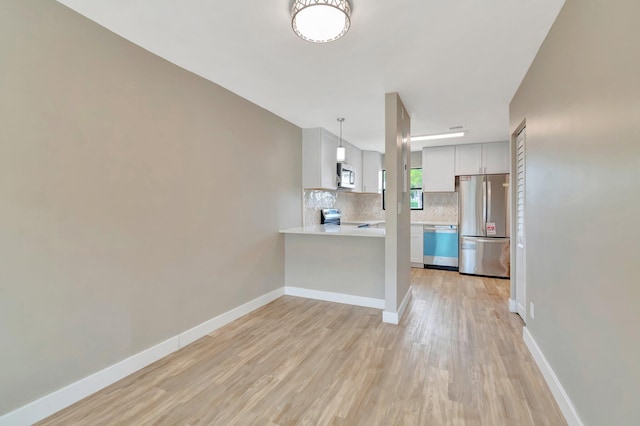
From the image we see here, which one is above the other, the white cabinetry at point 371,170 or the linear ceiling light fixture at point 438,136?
the linear ceiling light fixture at point 438,136

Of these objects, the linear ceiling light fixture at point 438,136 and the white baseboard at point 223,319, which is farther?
the linear ceiling light fixture at point 438,136

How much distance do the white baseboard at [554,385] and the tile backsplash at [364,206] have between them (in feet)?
10.4

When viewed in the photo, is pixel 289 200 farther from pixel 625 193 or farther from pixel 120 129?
pixel 625 193

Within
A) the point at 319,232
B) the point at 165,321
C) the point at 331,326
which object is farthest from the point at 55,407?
the point at 319,232

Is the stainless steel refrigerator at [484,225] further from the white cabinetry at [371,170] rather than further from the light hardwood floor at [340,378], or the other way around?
the light hardwood floor at [340,378]

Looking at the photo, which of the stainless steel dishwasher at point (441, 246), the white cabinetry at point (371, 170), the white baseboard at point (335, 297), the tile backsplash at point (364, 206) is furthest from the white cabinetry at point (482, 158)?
the white baseboard at point (335, 297)

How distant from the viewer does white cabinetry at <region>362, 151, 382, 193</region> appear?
6.33 meters

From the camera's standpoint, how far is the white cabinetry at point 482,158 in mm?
5277

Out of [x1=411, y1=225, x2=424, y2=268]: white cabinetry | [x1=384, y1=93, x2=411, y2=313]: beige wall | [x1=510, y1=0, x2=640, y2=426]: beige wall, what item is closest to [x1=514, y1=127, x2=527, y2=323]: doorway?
[x1=510, y1=0, x2=640, y2=426]: beige wall

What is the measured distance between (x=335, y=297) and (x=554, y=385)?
235cm

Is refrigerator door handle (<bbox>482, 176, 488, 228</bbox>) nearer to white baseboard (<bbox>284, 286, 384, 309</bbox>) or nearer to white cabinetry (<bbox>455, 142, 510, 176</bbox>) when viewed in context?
white cabinetry (<bbox>455, 142, 510, 176</bbox>)

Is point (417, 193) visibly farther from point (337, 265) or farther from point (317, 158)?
point (337, 265)

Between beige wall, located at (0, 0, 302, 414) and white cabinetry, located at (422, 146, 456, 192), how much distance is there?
4.11 metres

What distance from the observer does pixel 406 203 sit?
12.2 feet
